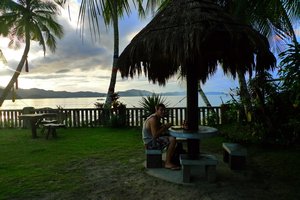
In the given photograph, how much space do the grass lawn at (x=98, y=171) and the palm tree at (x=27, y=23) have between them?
1251 centimetres

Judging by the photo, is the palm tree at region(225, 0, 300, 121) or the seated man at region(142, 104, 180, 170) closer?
the seated man at region(142, 104, 180, 170)

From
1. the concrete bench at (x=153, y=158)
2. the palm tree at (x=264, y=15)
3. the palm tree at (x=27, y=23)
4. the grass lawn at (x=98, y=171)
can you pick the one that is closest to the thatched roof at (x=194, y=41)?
the palm tree at (x=264, y=15)

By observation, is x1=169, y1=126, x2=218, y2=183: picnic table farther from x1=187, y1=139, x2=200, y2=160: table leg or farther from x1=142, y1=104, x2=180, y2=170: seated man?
x1=142, y1=104, x2=180, y2=170: seated man

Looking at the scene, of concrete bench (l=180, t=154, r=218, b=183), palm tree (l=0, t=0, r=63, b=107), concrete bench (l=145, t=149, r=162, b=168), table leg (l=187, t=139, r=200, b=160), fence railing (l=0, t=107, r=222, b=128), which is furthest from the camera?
palm tree (l=0, t=0, r=63, b=107)

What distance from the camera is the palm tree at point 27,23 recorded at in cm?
2002

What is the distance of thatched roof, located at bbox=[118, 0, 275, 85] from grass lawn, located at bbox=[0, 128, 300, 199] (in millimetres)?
1982

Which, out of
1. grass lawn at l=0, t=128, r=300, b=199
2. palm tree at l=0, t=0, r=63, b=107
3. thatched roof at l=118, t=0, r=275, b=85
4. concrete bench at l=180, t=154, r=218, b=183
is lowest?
grass lawn at l=0, t=128, r=300, b=199

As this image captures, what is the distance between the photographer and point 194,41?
4.90 meters

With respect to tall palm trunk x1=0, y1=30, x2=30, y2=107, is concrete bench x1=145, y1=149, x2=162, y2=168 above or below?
below

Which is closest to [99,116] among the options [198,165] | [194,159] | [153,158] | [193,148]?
[153,158]

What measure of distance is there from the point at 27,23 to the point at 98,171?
16.7 m

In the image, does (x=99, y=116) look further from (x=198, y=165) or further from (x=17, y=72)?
(x=17, y=72)

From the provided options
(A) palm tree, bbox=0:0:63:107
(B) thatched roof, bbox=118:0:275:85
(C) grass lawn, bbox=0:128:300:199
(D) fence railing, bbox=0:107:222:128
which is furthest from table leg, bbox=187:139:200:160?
(A) palm tree, bbox=0:0:63:107

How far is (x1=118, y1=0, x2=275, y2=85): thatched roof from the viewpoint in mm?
5039
